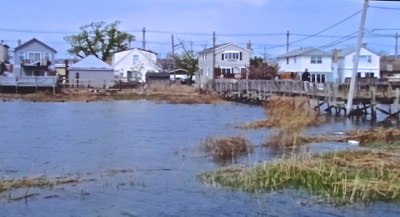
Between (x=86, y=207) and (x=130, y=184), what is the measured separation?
2.33 metres

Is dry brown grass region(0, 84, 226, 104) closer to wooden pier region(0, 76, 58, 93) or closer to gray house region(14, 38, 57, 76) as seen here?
wooden pier region(0, 76, 58, 93)

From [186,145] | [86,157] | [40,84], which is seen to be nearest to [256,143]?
[186,145]

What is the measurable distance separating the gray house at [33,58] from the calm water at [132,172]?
53.1m

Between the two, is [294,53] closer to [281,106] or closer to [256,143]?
[281,106]

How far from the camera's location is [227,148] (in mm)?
18797

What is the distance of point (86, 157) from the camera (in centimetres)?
1875

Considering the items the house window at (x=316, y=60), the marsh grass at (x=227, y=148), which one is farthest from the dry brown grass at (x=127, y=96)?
the marsh grass at (x=227, y=148)

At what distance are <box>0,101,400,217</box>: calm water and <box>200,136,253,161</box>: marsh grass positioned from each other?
42 centimetres

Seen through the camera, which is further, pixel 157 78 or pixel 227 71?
pixel 227 71

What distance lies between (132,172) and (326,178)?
5.23 meters

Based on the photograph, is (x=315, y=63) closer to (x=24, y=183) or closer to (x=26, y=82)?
(x=26, y=82)

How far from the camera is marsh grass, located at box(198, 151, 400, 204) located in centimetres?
1203

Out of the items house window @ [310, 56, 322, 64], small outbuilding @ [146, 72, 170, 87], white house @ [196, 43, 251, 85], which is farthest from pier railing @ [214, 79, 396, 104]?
house window @ [310, 56, 322, 64]

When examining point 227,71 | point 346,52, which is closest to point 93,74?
point 227,71
